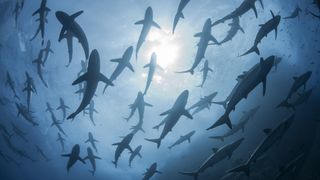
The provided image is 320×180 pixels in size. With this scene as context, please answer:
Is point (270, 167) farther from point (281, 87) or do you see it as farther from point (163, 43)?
point (163, 43)

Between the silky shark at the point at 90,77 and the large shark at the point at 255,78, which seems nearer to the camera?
the large shark at the point at 255,78

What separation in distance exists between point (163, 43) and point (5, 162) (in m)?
56.4

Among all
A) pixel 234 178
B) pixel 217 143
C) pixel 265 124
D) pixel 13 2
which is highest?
pixel 13 2

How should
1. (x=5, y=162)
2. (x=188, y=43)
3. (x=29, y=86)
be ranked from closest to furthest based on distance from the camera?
(x=29, y=86), (x=188, y=43), (x=5, y=162)

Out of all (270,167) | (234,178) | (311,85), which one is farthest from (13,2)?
(311,85)

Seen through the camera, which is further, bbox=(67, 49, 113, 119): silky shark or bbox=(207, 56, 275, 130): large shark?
bbox=(67, 49, 113, 119): silky shark

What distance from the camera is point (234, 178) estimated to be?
2144 cm

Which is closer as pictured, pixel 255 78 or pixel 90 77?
pixel 255 78

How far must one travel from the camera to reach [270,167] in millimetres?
21328

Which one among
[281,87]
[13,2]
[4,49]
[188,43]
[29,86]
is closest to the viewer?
[29,86]

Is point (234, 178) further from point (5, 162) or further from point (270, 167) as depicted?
point (5, 162)

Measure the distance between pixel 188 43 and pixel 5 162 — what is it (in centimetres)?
5719

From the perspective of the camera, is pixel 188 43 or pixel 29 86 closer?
pixel 29 86

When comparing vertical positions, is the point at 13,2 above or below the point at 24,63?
above
